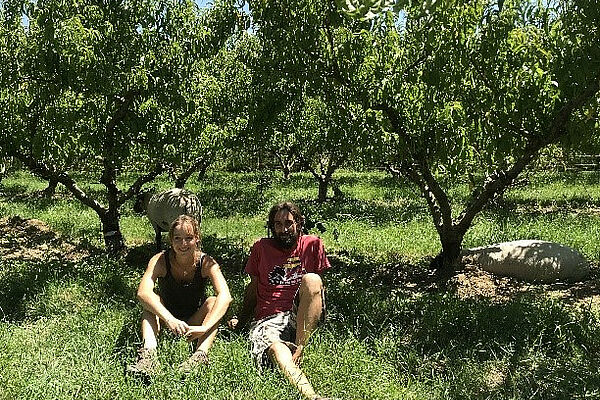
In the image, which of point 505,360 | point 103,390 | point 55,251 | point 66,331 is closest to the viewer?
point 103,390

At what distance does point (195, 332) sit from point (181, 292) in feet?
1.74

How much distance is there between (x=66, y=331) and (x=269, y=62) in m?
3.81

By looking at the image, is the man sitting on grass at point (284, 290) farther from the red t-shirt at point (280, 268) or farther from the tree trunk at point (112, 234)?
the tree trunk at point (112, 234)

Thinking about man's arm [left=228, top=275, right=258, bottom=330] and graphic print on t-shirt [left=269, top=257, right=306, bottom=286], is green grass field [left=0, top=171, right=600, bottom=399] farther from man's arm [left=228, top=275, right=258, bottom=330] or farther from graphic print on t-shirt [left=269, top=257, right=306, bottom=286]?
graphic print on t-shirt [left=269, top=257, right=306, bottom=286]

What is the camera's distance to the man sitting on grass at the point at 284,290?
426 centimetres

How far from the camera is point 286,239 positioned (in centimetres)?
468

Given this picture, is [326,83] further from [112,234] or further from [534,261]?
[112,234]

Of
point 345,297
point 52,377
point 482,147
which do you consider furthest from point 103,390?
point 482,147

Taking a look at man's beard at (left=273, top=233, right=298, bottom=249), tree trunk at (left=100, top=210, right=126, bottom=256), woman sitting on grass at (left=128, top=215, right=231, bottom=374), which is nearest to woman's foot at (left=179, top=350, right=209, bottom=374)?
woman sitting on grass at (left=128, top=215, right=231, bottom=374)

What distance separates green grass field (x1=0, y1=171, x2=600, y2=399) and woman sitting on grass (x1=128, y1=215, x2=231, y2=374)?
0.38 feet

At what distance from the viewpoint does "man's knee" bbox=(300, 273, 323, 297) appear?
429 cm

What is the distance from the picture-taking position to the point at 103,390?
3812 mm

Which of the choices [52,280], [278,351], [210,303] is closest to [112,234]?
[52,280]

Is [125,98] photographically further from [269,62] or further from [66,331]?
[66,331]
